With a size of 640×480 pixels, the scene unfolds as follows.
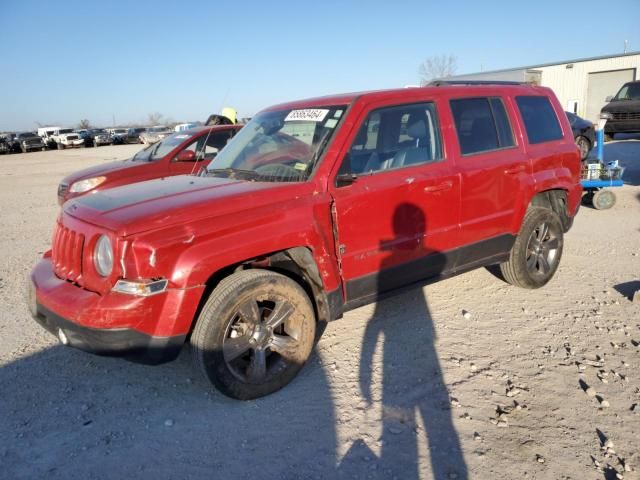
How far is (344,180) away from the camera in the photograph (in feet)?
11.1

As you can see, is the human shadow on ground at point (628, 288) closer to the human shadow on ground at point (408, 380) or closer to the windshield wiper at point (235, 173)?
the human shadow on ground at point (408, 380)

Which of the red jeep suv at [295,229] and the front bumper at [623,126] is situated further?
the front bumper at [623,126]

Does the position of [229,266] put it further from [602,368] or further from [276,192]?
[602,368]

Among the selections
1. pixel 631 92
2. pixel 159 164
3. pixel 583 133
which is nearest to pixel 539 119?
pixel 159 164

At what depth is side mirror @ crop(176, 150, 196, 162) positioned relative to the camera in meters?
8.12

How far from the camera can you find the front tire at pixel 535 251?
469 cm

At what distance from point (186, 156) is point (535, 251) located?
5.65 meters

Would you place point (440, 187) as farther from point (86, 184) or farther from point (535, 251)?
point (86, 184)

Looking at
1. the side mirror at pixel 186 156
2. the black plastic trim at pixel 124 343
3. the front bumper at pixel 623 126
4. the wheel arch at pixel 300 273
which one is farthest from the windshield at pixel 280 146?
the front bumper at pixel 623 126

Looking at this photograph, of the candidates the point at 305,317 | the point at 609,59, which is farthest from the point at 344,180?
the point at 609,59

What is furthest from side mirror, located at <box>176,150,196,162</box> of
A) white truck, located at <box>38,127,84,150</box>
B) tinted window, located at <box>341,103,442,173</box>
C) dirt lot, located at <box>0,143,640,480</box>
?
white truck, located at <box>38,127,84,150</box>

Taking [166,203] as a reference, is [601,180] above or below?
below

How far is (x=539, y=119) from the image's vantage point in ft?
15.7

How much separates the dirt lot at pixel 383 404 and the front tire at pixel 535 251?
0.24 meters
